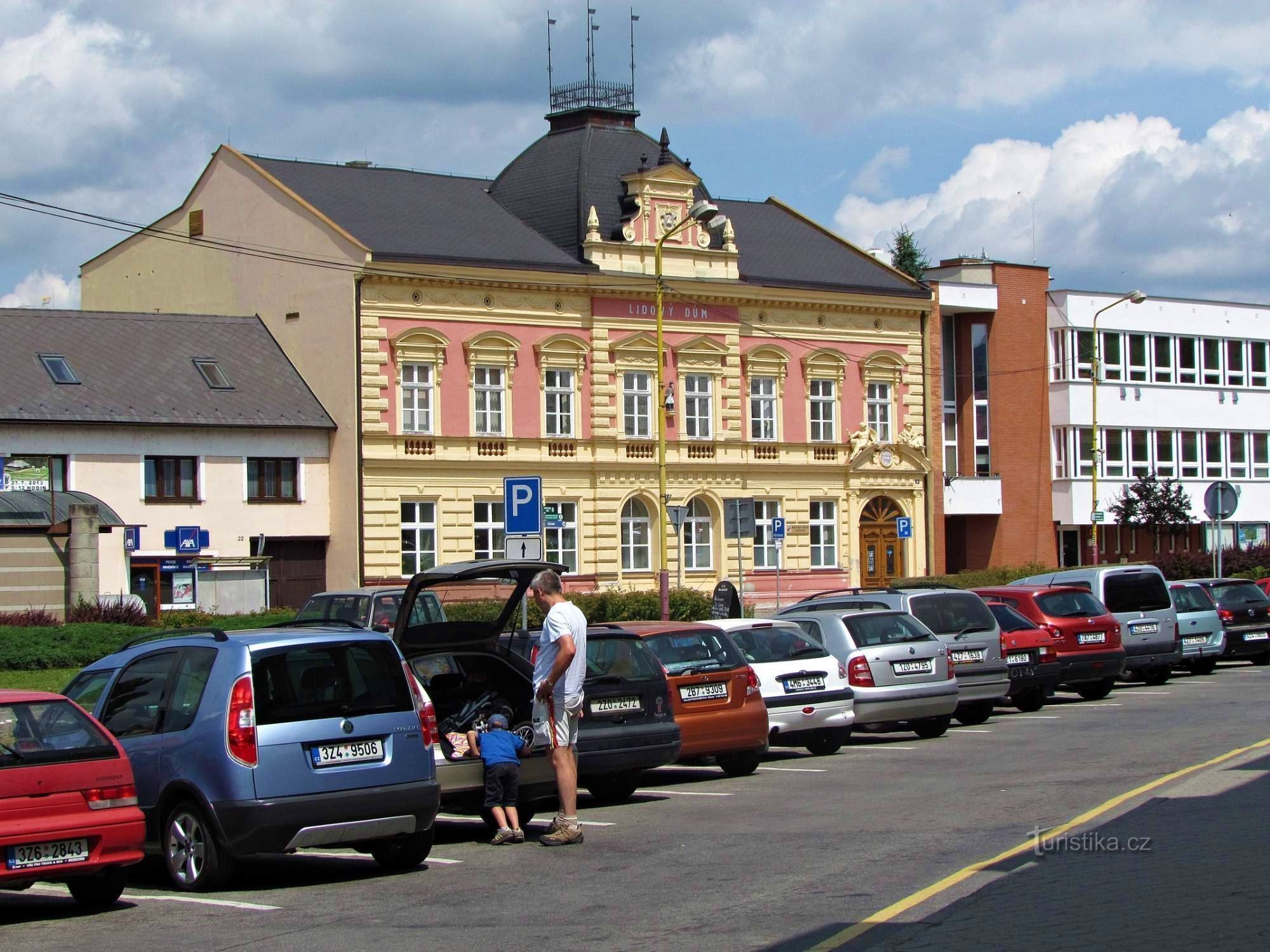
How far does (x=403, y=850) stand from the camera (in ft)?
41.1

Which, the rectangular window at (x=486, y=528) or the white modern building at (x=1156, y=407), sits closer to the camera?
the rectangular window at (x=486, y=528)

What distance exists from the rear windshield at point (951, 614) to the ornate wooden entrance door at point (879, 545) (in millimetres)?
32243

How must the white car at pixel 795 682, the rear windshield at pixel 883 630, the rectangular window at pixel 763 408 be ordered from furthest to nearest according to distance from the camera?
the rectangular window at pixel 763 408 < the rear windshield at pixel 883 630 < the white car at pixel 795 682

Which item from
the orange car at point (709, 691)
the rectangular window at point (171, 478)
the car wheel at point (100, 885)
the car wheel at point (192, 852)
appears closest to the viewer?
the car wheel at point (100, 885)

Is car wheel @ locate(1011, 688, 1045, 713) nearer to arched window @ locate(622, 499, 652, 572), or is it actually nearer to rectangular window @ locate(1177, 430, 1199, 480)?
arched window @ locate(622, 499, 652, 572)

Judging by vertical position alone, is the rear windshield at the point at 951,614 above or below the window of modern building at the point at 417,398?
below

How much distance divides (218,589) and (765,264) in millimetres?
20857

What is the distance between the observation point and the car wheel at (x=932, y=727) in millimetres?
21594

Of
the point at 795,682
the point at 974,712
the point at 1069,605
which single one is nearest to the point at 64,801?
the point at 795,682

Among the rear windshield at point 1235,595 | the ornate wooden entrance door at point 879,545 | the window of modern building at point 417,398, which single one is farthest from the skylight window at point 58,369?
the rear windshield at point 1235,595

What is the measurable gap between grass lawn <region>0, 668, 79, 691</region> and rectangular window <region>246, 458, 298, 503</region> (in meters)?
17.1

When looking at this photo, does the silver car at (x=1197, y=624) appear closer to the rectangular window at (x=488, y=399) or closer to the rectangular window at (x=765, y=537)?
the rectangular window at (x=488, y=399)

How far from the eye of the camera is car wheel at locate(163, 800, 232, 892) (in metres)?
11.6

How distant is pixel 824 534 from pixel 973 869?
43.8 metres
